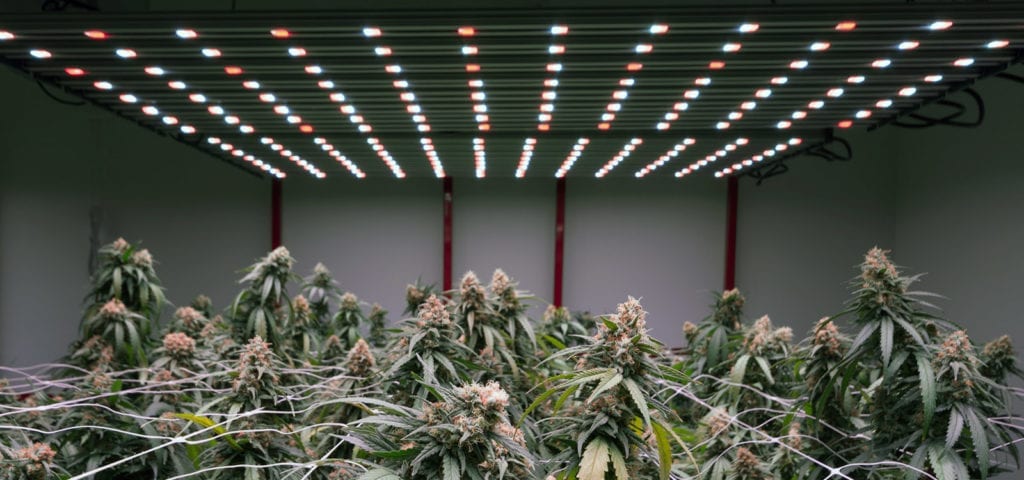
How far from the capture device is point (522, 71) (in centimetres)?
565

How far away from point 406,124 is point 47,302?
7342mm

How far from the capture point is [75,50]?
5.05 metres

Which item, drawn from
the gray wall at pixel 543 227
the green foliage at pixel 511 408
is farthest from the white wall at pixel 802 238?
the green foliage at pixel 511 408

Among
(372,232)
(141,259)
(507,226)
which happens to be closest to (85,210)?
(372,232)

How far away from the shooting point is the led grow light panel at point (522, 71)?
179 inches

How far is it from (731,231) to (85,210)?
11.5 meters

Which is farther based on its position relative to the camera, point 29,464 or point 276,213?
point 276,213

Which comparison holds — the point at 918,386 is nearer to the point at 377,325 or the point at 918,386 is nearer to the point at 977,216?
the point at 377,325

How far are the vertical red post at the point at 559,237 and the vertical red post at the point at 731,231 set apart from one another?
313 centimetres

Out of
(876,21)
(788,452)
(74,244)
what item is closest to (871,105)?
(876,21)

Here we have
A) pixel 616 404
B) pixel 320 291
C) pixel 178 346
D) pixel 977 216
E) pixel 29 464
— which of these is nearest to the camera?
pixel 616 404

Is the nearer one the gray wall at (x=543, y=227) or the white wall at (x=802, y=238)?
the gray wall at (x=543, y=227)

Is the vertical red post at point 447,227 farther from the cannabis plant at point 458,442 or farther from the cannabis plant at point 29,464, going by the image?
the cannabis plant at point 458,442

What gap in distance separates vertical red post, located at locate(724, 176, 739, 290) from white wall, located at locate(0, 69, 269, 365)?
29.0 feet
